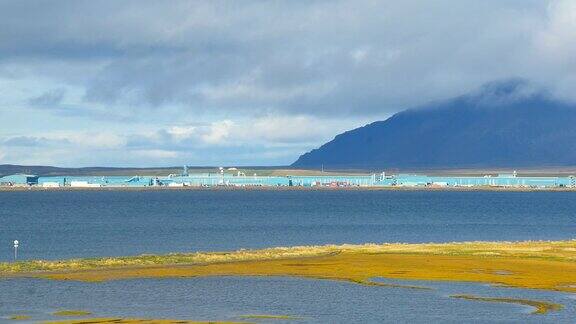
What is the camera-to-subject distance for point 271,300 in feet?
180

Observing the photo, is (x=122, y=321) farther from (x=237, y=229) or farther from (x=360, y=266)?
(x=237, y=229)

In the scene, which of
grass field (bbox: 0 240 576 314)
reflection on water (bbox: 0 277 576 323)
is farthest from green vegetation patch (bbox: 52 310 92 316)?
grass field (bbox: 0 240 576 314)

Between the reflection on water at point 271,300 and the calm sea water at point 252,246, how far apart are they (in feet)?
0.16

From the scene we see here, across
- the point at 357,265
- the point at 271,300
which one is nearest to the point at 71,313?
the point at 271,300

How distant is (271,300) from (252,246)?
4535 centimetres

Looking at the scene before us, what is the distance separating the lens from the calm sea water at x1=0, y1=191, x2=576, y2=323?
50.7 meters

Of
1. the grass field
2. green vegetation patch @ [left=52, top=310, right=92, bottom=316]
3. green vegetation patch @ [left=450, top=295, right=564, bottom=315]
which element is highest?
the grass field

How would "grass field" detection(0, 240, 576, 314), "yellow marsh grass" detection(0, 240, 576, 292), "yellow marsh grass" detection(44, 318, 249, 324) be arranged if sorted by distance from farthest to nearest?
"yellow marsh grass" detection(0, 240, 576, 292), "grass field" detection(0, 240, 576, 314), "yellow marsh grass" detection(44, 318, 249, 324)

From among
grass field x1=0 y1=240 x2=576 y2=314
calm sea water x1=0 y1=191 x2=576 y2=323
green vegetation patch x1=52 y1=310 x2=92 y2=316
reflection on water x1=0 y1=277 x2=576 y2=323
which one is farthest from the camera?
grass field x1=0 y1=240 x2=576 y2=314

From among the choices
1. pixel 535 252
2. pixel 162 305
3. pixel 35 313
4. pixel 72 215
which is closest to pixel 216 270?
pixel 162 305

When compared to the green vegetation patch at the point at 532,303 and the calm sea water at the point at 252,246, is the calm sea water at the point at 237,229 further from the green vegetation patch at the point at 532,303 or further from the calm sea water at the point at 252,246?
the green vegetation patch at the point at 532,303

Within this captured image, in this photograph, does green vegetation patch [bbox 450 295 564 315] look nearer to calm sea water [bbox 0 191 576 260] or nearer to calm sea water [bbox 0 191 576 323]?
calm sea water [bbox 0 191 576 323]

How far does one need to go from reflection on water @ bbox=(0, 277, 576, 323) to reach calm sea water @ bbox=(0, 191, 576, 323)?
0.05 meters

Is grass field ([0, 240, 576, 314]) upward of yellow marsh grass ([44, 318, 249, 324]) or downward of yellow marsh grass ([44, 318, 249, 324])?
upward
